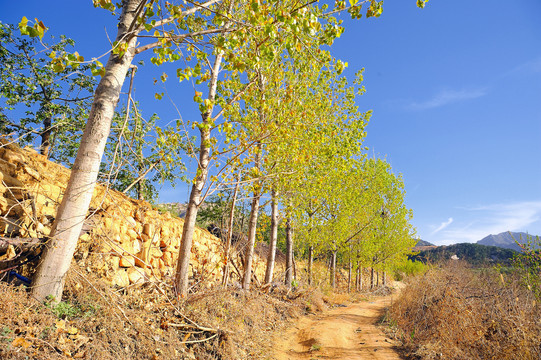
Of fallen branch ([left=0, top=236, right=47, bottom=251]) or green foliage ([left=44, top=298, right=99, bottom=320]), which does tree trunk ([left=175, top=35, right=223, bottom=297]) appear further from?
fallen branch ([left=0, top=236, right=47, bottom=251])

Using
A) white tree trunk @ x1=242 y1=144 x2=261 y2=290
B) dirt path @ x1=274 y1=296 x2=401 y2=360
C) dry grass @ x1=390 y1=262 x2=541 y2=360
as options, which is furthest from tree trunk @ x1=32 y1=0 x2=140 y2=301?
dry grass @ x1=390 y1=262 x2=541 y2=360

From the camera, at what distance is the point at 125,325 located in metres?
4.62

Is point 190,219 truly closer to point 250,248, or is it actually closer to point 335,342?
point 250,248

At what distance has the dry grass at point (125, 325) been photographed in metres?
3.41

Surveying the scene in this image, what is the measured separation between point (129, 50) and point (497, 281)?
11834mm

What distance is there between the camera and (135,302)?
5.38m

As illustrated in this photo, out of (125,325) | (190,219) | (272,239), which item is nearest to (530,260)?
(272,239)

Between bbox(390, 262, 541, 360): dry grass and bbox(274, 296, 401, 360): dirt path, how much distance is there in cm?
74

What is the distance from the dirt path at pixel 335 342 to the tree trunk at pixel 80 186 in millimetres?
4925

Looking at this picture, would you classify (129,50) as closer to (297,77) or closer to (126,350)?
(126,350)

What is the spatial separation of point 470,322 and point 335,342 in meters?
3.14

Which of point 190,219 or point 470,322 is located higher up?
point 190,219

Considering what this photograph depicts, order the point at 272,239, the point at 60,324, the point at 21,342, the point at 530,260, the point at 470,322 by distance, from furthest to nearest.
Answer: the point at 272,239 → the point at 530,260 → the point at 470,322 → the point at 60,324 → the point at 21,342

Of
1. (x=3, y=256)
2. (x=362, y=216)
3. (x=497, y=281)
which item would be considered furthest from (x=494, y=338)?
(x=362, y=216)
